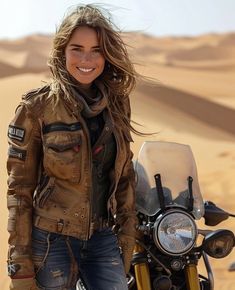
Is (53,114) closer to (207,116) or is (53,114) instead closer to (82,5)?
(82,5)

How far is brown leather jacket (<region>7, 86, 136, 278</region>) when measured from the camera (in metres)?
2.77

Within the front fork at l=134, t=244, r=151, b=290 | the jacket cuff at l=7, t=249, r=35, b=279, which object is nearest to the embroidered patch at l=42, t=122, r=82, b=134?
the jacket cuff at l=7, t=249, r=35, b=279

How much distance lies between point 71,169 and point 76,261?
1.26 ft

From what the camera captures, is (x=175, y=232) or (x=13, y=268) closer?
(x=13, y=268)

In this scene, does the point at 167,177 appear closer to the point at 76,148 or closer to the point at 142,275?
the point at 142,275

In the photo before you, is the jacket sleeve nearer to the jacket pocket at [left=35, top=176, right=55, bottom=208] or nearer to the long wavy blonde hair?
the jacket pocket at [left=35, top=176, right=55, bottom=208]

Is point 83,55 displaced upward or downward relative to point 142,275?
upward

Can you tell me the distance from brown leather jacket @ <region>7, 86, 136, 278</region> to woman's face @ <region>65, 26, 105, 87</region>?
16cm

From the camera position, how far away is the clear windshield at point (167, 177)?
3090 millimetres

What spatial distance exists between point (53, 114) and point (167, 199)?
0.65 m

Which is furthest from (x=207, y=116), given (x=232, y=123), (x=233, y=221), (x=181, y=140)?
(x=233, y=221)

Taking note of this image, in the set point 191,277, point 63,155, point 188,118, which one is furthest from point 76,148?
point 188,118

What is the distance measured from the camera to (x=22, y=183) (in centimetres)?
283

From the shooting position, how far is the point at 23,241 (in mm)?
2764
